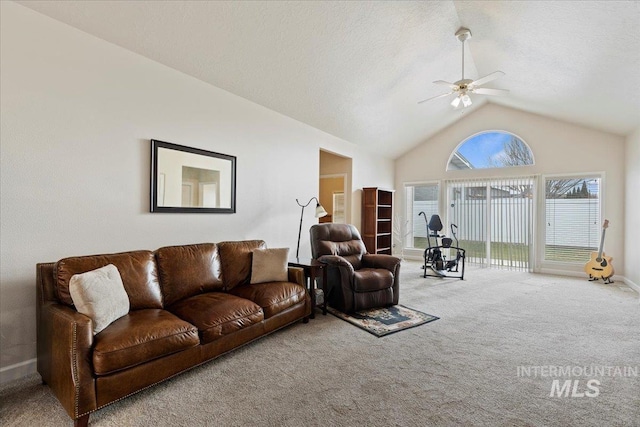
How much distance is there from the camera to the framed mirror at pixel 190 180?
300 centimetres

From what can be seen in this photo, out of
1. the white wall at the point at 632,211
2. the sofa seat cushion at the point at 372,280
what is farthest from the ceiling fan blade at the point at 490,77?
the white wall at the point at 632,211

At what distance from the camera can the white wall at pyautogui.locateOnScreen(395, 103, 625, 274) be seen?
540 cm

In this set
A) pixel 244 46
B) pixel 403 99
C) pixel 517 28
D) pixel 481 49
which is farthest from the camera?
pixel 403 99

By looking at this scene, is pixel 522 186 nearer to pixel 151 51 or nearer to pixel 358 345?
pixel 358 345

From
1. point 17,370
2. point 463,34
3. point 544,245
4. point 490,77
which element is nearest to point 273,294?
point 17,370

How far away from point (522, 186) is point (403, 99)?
131 inches

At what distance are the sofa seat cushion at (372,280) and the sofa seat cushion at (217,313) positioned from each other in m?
1.27

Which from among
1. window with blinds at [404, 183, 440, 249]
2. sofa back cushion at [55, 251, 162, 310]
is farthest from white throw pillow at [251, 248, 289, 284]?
window with blinds at [404, 183, 440, 249]

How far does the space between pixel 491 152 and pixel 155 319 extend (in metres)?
7.05

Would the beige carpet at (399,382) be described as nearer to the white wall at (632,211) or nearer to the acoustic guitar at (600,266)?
the white wall at (632,211)

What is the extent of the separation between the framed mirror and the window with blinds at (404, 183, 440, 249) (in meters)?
5.19

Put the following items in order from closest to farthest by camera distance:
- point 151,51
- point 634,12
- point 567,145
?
point 634,12, point 151,51, point 567,145

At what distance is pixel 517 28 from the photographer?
11.5ft

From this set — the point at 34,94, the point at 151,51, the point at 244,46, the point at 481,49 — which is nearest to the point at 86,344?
the point at 34,94
